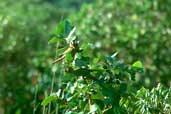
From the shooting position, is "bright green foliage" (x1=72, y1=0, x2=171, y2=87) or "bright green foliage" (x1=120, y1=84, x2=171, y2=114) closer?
"bright green foliage" (x1=120, y1=84, x2=171, y2=114)

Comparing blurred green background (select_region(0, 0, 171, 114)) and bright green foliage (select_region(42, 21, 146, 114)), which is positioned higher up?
bright green foliage (select_region(42, 21, 146, 114))

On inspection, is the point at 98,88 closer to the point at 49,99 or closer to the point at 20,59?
the point at 49,99

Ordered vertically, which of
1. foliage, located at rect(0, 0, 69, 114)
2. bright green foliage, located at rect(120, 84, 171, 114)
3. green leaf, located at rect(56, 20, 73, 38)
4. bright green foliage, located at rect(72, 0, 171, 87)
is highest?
green leaf, located at rect(56, 20, 73, 38)

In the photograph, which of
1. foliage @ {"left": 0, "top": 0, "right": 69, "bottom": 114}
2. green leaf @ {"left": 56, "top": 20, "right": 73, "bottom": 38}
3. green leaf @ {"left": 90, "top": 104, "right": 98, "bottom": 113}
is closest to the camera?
green leaf @ {"left": 90, "top": 104, "right": 98, "bottom": 113}

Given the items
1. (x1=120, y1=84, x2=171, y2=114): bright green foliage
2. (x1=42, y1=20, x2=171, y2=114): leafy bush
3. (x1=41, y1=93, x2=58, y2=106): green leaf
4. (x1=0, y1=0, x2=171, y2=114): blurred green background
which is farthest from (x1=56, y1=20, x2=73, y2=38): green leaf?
(x1=0, y1=0, x2=171, y2=114): blurred green background

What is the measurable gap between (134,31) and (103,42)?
479mm

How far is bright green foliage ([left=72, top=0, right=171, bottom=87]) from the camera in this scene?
234 inches

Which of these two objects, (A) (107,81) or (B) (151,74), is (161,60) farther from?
(A) (107,81)

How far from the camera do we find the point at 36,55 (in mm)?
6445

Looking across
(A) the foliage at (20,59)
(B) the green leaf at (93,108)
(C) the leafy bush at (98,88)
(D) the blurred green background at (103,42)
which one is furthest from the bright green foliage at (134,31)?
(B) the green leaf at (93,108)

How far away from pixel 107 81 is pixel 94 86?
2.2 inches

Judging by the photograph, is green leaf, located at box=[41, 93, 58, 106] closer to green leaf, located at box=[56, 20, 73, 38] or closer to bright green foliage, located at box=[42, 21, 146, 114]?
bright green foliage, located at box=[42, 21, 146, 114]

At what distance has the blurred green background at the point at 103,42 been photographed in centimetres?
591

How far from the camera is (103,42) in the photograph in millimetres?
6305
